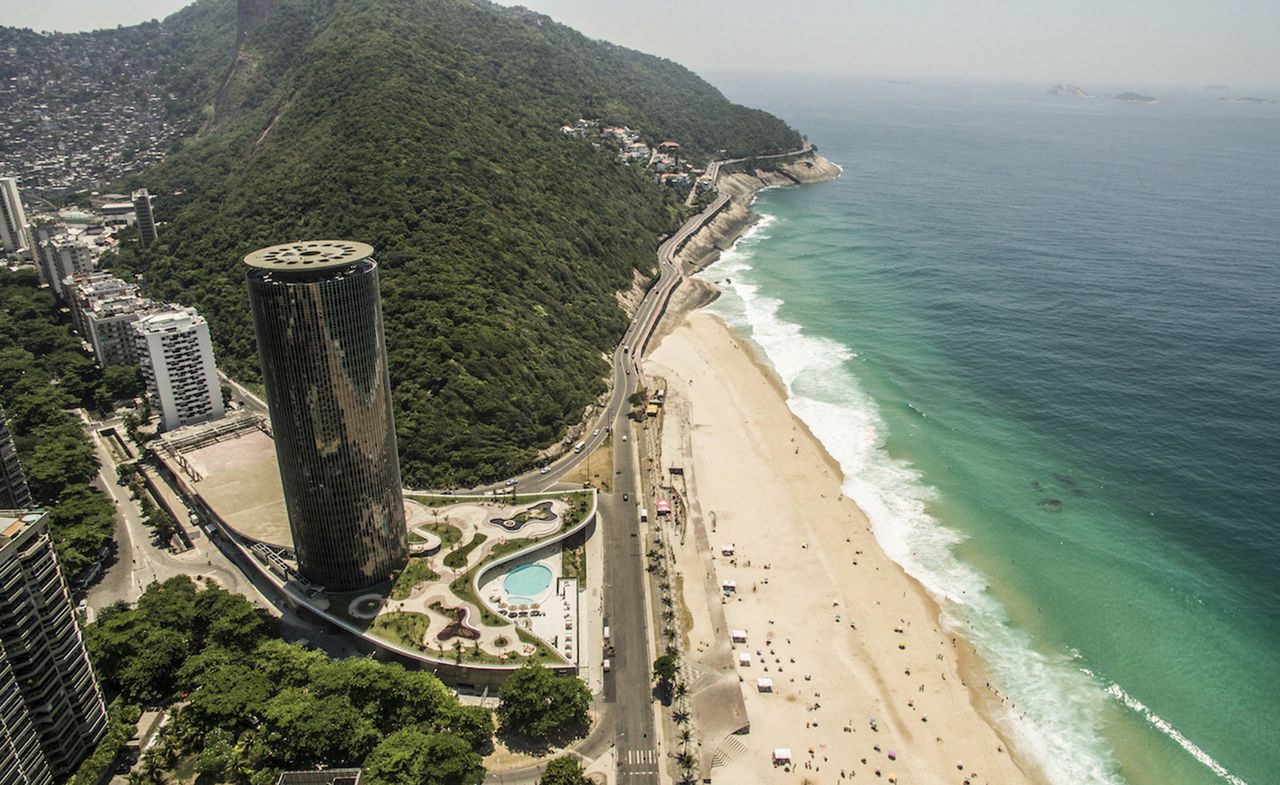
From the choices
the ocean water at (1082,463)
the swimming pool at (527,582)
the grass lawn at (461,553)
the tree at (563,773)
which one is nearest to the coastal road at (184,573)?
the grass lawn at (461,553)

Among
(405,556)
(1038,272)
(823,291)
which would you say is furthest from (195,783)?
(1038,272)

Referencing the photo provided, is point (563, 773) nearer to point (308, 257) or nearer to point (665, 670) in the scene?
point (665, 670)

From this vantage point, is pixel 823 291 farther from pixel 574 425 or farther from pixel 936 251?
pixel 574 425

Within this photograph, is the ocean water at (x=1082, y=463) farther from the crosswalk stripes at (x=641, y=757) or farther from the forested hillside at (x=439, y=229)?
the forested hillside at (x=439, y=229)

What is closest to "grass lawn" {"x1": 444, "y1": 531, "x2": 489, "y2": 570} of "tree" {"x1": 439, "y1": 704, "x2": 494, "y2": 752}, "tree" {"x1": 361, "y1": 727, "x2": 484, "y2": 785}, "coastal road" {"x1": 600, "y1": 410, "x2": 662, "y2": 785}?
"coastal road" {"x1": 600, "y1": 410, "x2": 662, "y2": 785}

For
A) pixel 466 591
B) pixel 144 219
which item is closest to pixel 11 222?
pixel 144 219
